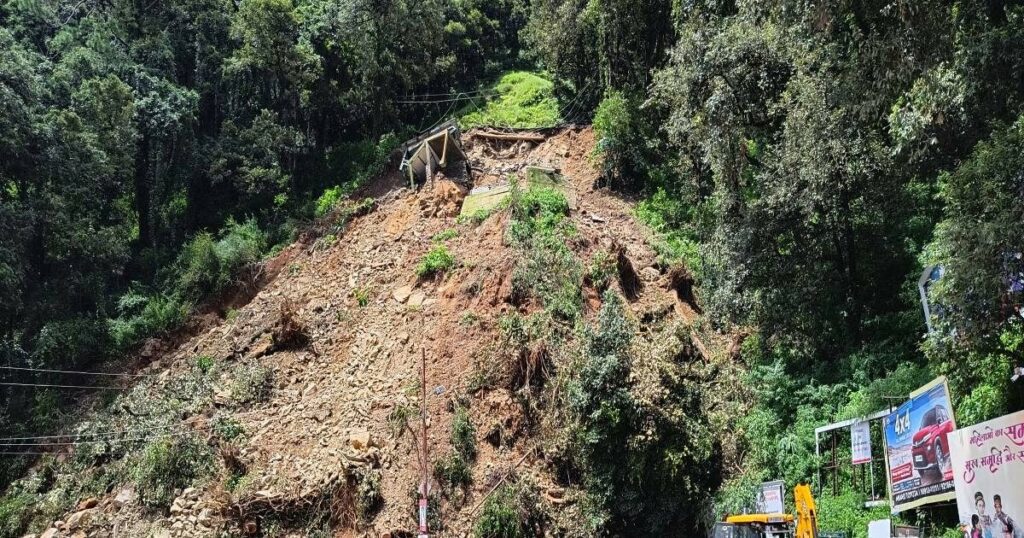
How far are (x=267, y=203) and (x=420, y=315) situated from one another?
11.7 meters

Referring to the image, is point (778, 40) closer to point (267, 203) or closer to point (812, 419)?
point (812, 419)

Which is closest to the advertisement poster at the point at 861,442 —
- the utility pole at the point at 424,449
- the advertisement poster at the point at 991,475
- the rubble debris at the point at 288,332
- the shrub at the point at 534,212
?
the advertisement poster at the point at 991,475

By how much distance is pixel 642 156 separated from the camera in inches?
1110

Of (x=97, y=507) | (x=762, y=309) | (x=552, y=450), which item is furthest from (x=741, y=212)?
(x=97, y=507)

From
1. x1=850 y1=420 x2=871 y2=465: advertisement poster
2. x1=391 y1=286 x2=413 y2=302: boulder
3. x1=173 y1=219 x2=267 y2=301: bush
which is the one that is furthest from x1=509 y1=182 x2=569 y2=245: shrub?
x1=850 y1=420 x2=871 y2=465: advertisement poster

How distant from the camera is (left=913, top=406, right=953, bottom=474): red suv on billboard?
531 inches

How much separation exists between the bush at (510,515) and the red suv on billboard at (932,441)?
7463mm

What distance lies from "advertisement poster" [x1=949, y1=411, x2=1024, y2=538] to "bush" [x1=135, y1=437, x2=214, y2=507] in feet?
50.2

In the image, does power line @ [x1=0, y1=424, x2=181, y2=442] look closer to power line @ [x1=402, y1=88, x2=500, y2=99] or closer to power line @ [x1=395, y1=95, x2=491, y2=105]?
power line @ [x1=395, y1=95, x2=491, y2=105]

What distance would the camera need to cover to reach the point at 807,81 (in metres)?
18.0

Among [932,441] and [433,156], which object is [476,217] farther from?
[932,441]

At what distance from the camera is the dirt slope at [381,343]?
63.9 ft

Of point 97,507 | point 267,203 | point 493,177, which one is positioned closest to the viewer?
point 97,507

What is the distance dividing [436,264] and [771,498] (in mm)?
11618
